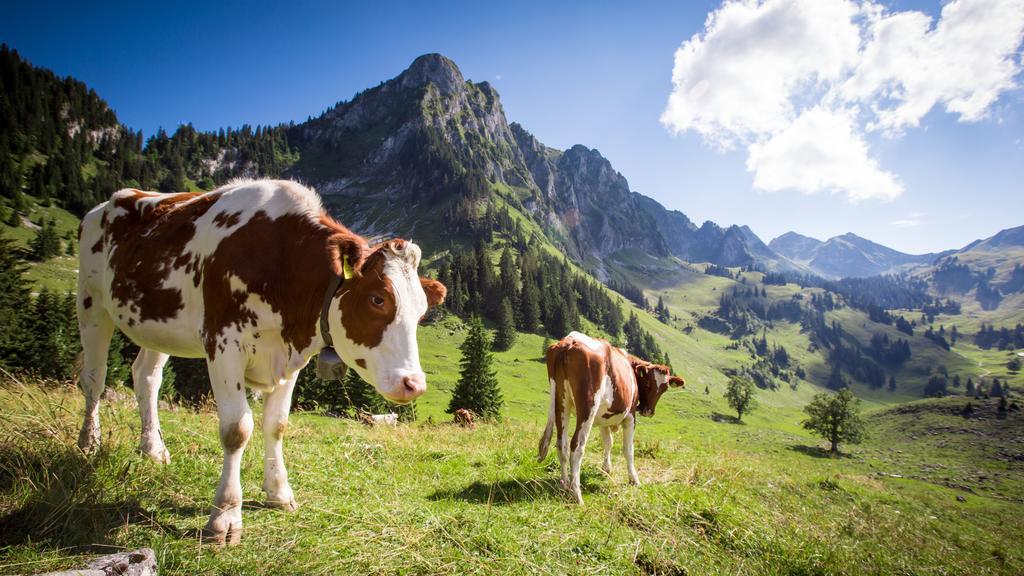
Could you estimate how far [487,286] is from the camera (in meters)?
104

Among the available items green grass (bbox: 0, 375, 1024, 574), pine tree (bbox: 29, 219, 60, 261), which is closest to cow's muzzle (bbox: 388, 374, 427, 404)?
green grass (bbox: 0, 375, 1024, 574)

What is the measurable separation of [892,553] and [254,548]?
364 inches

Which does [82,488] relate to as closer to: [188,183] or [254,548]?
[254,548]

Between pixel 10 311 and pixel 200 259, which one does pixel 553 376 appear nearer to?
pixel 200 259

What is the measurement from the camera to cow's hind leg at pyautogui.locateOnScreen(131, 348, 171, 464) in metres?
5.04

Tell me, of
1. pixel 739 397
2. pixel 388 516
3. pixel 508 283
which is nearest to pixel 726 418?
pixel 739 397

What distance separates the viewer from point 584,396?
25.2 feet

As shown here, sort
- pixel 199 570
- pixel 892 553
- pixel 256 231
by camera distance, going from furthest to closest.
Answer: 1. pixel 892 553
2. pixel 256 231
3. pixel 199 570

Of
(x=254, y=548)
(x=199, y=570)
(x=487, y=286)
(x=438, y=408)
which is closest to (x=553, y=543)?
(x=254, y=548)

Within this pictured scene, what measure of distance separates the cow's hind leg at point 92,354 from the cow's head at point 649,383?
970cm

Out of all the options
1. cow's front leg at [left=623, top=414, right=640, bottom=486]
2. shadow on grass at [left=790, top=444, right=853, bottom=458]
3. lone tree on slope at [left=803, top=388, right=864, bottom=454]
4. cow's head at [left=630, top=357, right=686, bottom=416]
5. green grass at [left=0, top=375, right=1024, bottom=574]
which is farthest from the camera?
lone tree on slope at [left=803, top=388, right=864, bottom=454]

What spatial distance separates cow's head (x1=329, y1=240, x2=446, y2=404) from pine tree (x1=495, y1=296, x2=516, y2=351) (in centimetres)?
8466

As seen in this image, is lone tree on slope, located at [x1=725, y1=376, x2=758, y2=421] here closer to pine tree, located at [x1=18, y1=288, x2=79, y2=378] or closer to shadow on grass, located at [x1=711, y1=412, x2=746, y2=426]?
shadow on grass, located at [x1=711, y1=412, x2=746, y2=426]

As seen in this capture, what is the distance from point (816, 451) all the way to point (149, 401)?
3309 inches
